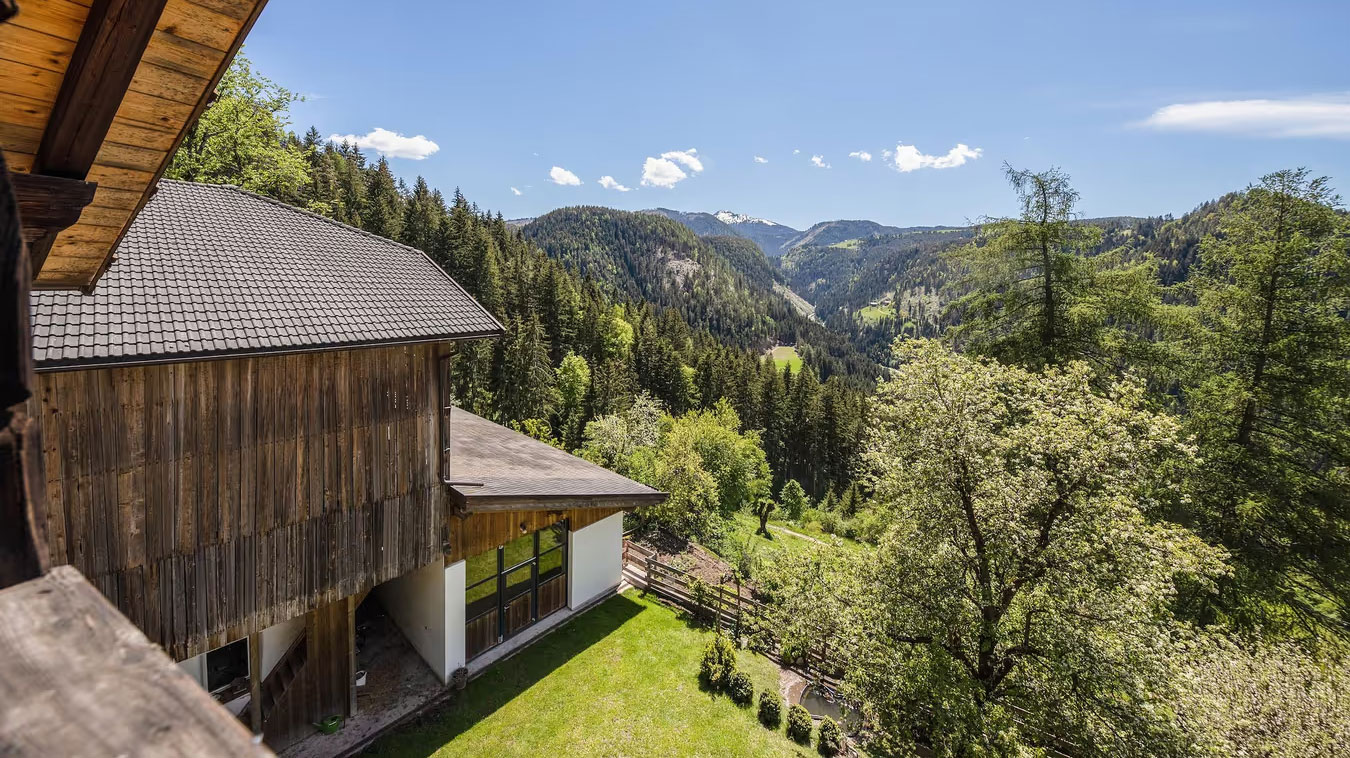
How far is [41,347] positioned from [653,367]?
5454cm

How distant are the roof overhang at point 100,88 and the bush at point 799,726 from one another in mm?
12511

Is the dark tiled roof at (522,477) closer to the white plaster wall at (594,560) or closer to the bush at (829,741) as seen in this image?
the white plaster wall at (594,560)

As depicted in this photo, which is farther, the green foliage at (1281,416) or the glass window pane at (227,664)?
the green foliage at (1281,416)

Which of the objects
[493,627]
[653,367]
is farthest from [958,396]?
[653,367]

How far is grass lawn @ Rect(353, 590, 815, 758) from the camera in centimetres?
984

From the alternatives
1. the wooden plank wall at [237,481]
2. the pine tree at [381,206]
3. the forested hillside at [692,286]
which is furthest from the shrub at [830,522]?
the forested hillside at [692,286]

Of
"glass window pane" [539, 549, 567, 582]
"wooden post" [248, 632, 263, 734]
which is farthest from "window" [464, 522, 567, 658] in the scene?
"wooden post" [248, 632, 263, 734]

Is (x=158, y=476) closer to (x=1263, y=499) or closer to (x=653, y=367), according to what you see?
(x=1263, y=499)

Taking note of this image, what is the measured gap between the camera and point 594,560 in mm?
14969

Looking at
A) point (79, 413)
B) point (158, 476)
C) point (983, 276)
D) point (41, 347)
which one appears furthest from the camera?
point (983, 276)

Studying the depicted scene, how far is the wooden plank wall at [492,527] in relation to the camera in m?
11.0

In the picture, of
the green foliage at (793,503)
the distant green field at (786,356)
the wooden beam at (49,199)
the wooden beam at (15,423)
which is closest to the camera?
the wooden beam at (15,423)

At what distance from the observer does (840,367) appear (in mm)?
134500

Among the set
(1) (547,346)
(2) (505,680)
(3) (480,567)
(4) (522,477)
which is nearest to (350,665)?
(3) (480,567)
